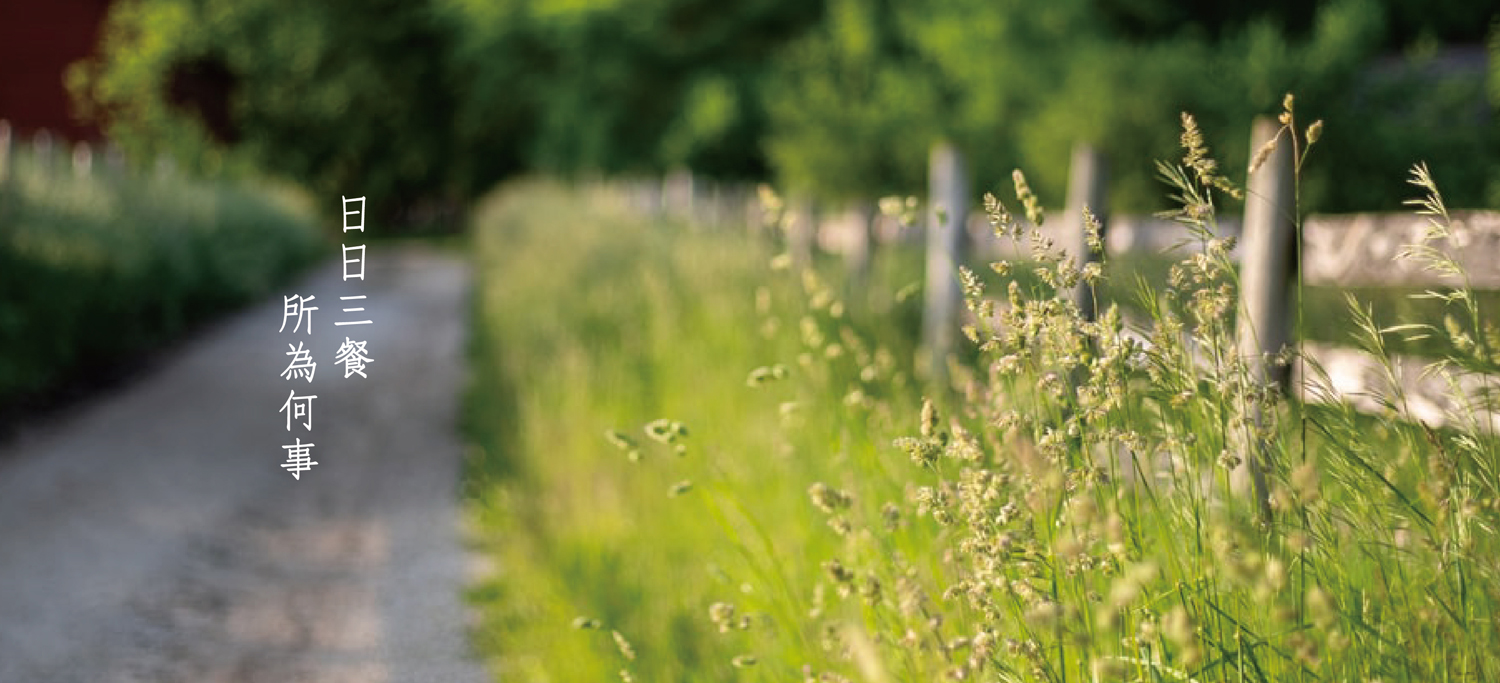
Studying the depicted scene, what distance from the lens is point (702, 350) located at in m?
6.66

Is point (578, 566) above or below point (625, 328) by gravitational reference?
below

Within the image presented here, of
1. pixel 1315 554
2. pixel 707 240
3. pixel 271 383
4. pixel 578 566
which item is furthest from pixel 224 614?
pixel 271 383

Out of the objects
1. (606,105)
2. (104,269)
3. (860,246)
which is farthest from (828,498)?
(606,105)

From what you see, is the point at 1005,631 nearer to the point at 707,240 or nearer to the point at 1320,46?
the point at 707,240

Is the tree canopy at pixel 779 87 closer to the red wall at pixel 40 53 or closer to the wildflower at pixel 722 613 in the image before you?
the red wall at pixel 40 53

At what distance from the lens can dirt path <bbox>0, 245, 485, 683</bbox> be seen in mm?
5531

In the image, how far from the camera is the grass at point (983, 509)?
199 centimetres

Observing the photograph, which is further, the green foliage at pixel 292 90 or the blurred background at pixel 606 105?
the green foliage at pixel 292 90

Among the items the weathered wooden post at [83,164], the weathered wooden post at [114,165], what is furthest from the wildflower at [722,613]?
the weathered wooden post at [114,165]

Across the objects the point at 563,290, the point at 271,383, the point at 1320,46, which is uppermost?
the point at 1320,46

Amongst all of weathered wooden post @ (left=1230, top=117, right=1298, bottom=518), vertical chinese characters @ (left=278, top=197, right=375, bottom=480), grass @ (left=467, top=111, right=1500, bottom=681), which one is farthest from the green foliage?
weathered wooden post @ (left=1230, top=117, right=1298, bottom=518)

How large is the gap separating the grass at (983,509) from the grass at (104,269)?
15.2 feet

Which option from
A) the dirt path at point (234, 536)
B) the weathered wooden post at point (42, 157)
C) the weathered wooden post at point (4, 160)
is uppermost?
the weathered wooden post at point (42, 157)

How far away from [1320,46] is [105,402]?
346 inches
